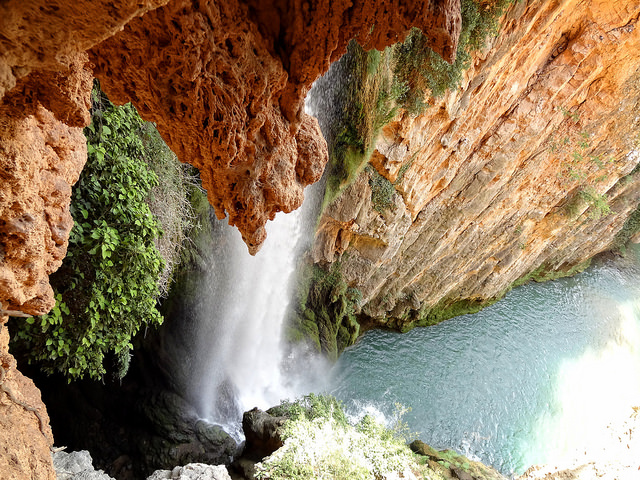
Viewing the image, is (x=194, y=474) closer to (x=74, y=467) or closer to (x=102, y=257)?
(x=74, y=467)

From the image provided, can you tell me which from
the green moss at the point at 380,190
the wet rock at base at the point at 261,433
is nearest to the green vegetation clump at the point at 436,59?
the green moss at the point at 380,190

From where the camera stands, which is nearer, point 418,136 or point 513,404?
point 418,136

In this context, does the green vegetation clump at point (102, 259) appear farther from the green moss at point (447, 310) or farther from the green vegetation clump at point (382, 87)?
the green moss at point (447, 310)

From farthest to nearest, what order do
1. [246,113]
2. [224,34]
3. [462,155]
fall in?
[462,155] → [246,113] → [224,34]

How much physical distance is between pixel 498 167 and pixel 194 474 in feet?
34.6

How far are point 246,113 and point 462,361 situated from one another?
13.5 m

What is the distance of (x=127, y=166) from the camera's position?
505 cm

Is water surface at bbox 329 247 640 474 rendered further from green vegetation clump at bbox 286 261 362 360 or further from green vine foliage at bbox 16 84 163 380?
green vine foliage at bbox 16 84 163 380

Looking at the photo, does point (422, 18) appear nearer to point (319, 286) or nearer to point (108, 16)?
point (108, 16)

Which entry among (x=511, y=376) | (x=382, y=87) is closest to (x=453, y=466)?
(x=511, y=376)

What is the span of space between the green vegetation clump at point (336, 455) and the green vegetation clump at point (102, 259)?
3.15m

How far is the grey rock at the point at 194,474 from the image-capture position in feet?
16.6

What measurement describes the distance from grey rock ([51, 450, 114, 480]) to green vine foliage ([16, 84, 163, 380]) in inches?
39.7

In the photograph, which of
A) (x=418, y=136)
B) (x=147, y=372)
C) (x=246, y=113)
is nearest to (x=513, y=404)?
(x=418, y=136)
